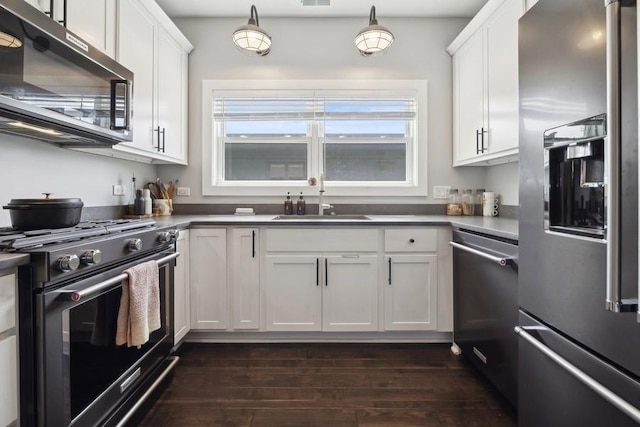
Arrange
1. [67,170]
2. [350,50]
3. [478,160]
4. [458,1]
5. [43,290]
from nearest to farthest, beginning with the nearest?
[43,290] → [67,170] → [478,160] → [458,1] → [350,50]

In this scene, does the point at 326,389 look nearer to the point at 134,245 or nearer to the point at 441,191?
the point at 134,245

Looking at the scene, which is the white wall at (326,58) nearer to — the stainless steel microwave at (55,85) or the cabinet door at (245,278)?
the cabinet door at (245,278)

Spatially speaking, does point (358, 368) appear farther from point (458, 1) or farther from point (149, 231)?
point (458, 1)

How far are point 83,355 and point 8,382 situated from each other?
0.27 metres

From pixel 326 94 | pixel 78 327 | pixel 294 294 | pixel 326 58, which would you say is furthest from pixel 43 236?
pixel 326 58

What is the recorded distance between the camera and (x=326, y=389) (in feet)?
6.29

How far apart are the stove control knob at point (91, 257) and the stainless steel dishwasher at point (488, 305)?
5.51ft

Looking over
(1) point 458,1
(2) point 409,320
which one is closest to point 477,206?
(2) point 409,320

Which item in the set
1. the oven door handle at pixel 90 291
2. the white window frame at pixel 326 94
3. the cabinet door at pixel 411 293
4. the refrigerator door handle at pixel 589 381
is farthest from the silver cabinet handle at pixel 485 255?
the oven door handle at pixel 90 291

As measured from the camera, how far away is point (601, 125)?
0.92 metres

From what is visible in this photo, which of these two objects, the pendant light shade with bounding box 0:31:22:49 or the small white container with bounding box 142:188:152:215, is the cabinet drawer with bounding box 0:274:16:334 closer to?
the pendant light shade with bounding box 0:31:22:49

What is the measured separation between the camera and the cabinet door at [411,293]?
2428mm

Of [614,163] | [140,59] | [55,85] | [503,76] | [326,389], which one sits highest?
[140,59]

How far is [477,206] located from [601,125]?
2151mm
